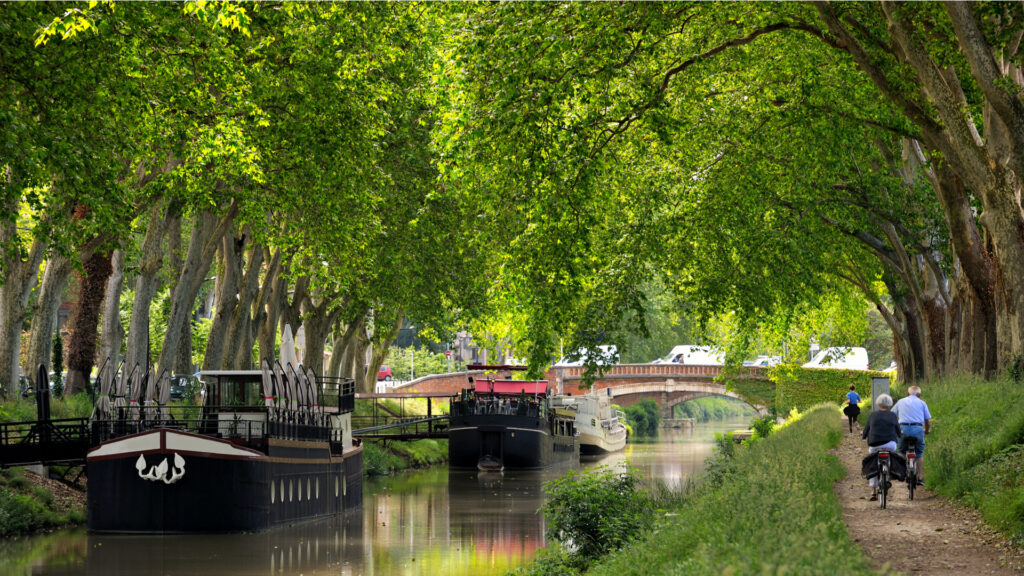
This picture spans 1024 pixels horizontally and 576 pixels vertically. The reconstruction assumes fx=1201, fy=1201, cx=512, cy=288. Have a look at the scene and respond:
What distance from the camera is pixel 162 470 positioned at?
939 inches

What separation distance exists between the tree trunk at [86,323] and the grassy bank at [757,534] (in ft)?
68.5

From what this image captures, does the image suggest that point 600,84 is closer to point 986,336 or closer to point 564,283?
point 564,283

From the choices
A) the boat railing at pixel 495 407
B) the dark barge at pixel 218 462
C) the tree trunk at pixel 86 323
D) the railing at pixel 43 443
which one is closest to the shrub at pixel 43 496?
the railing at pixel 43 443

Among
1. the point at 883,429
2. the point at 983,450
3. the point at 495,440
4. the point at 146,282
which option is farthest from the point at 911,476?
the point at 495,440

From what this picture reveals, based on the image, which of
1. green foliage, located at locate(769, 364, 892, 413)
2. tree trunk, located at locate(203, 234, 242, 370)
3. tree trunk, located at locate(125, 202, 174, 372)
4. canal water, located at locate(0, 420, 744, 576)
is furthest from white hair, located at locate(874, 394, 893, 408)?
green foliage, located at locate(769, 364, 892, 413)

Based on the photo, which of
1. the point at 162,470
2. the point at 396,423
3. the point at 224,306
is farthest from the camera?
the point at 396,423

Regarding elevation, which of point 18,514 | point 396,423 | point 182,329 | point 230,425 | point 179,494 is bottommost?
point 18,514

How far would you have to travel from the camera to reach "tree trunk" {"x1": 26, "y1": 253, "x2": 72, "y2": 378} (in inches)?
1113

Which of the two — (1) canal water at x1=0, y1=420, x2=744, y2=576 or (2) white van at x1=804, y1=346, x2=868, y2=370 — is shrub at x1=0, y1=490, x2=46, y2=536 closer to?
(1) canal water at x1=0, y1=420, x2=744, y2=576

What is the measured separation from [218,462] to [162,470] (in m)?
1.09

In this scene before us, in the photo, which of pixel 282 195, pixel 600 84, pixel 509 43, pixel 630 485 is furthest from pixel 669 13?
pixel 282 195

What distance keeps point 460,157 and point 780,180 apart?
13805 mm

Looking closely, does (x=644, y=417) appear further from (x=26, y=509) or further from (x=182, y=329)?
(x=26, y=509)

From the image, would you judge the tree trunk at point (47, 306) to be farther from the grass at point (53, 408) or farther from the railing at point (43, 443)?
the railing at point (43, 443)
